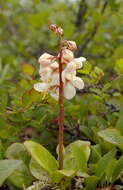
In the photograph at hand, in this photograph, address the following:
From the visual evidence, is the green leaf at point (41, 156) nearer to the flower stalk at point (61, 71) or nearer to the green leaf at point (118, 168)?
the flower stalk at point (61, 71)

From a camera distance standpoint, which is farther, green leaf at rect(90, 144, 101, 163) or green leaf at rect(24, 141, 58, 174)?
green leaf at rect(90, 144, 101, 163)

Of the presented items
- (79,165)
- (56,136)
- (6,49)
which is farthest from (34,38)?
(79,165)

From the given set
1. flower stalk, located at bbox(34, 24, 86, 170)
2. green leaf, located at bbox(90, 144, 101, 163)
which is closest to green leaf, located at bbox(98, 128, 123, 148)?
green leaf, located at bbox(90, 144, 101, 163)

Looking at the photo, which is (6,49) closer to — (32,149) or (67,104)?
(67,104)

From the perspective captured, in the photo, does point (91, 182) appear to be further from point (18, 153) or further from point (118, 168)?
point (18, 153)

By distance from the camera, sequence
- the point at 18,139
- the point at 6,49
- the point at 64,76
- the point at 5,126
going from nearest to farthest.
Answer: the point at 64,76
the point at 5,126
the point at 18,139
the point at 6,49

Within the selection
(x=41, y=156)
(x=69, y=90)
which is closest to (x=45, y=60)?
(x=69, y=90)

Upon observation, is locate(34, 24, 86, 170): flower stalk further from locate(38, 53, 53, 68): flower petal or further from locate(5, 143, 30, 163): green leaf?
locate(5, 143, 30, 163): green leaf
